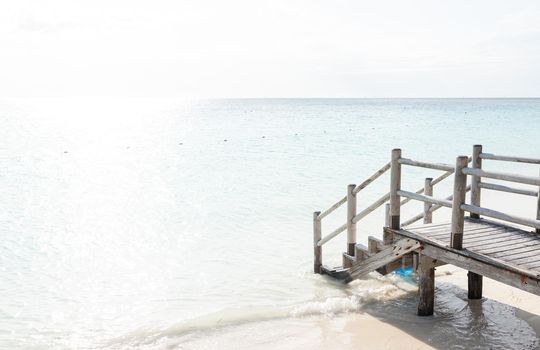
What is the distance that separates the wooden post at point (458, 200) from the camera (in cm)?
659

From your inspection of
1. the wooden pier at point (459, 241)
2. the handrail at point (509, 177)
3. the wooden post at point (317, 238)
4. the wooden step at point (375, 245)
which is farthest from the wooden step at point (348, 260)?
the handrail at point (509, 177)

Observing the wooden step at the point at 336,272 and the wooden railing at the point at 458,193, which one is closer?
the wooden railing at the point at 458,193

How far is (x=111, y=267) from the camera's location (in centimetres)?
1213

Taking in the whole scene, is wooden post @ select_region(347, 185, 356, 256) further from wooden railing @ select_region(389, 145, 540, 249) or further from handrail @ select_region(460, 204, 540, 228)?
handrail @ select_region(460, 204, 540, 228)

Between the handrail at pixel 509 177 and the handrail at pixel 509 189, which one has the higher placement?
the handrail at pixel 509 177

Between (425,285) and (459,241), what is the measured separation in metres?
1.39

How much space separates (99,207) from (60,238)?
4.76 metres

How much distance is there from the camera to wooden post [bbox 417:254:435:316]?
7602 millimetres

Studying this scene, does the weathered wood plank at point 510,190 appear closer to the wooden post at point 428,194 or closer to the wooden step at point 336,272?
the wooden post at point 428,194

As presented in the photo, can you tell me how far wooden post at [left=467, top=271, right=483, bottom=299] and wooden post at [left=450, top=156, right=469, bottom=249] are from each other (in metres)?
2.27

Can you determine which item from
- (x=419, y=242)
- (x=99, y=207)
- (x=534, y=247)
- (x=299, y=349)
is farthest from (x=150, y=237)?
(x=534, y=247)

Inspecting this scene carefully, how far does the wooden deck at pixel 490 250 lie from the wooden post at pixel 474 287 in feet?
3.55

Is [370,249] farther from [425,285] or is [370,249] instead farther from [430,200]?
[430,200]

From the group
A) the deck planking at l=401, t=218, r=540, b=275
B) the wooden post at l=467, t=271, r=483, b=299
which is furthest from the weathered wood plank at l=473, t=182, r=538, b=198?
the wooden post at l=467, t=271, r=483, b=299
